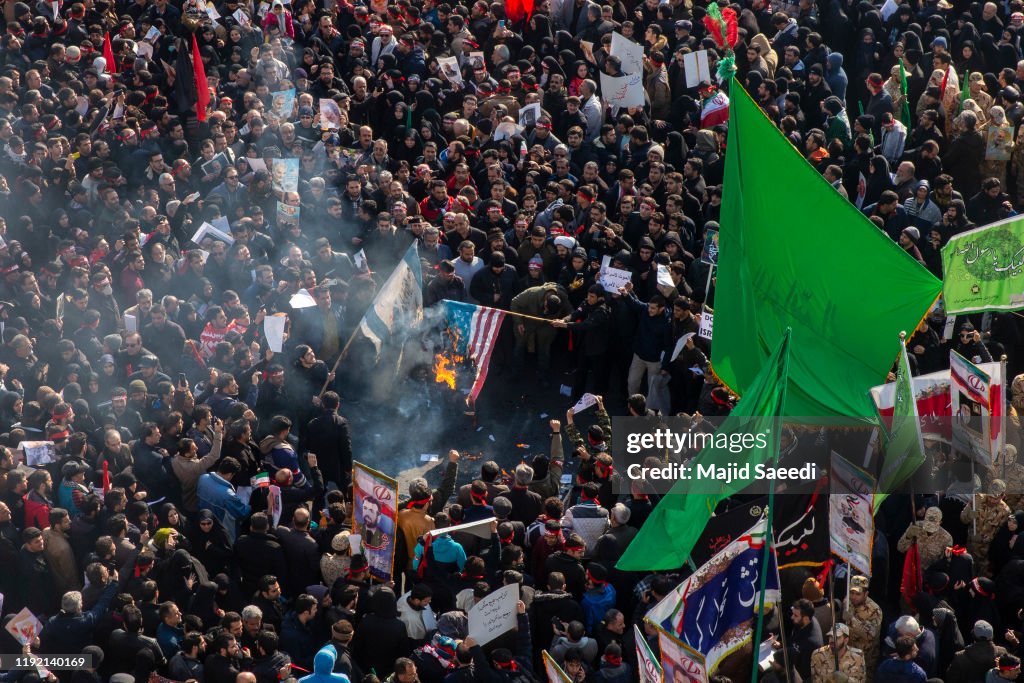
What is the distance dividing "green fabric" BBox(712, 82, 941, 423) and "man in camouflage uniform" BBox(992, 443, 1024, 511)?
3.61ft

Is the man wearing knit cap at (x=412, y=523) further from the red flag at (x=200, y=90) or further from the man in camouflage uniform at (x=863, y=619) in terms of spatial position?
the red flag at (x=200, y=90)

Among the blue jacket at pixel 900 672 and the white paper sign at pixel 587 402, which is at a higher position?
the blue jacket at pixel 900 672

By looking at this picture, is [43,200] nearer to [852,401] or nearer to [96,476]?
A: [96,476]

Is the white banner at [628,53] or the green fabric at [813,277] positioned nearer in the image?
the green fabric at [813,277]

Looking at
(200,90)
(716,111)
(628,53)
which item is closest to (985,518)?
(716,111)

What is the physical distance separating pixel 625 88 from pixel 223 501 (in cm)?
897

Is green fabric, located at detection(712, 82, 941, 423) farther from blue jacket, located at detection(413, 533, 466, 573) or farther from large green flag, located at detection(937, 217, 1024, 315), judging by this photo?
blue jacket, located at detection(413, 533, 466, 573)

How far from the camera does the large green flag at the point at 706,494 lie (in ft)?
33.1

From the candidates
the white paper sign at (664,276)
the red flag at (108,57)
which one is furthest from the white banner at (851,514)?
the red flag at (108,57)

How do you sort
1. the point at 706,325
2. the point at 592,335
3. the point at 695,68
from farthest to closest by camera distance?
1. the point at 695,68
2. the point at 592,335
3. the point at 706,325

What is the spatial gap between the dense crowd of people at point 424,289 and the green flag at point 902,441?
1.45ft

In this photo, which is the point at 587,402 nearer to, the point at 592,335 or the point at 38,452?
the point at 592,335

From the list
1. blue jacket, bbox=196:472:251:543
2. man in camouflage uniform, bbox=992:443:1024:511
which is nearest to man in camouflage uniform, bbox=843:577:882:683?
man in camouflage uniform, bbox=992:443:1024:511

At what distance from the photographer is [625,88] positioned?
18.9 metres
